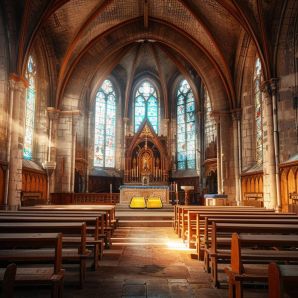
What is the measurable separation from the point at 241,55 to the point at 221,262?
1580cm

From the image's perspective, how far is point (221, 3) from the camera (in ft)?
55.8

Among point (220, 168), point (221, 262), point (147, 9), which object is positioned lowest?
point (221, 262)

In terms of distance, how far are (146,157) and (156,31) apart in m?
8.95

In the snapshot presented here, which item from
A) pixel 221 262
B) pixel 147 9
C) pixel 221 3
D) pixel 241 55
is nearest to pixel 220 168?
pixel 241 55

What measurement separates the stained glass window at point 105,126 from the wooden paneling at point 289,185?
16298mm

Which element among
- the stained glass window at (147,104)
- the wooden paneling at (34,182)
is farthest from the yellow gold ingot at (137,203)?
the stained glass window at (147,104)

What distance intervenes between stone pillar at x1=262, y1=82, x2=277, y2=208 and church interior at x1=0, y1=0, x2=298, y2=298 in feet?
0.18

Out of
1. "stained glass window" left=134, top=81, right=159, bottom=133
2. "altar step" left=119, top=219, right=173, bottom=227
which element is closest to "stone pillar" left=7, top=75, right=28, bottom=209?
"altar step" left=119, top=219, right=173, bottom=227

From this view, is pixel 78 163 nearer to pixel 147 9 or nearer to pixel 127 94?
pixel 127 94

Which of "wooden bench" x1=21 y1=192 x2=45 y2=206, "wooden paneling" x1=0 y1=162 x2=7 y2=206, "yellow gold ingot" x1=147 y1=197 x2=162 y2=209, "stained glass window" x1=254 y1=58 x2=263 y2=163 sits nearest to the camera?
"wooden paneling" x1=0 y1=162 x2=7 y2=206

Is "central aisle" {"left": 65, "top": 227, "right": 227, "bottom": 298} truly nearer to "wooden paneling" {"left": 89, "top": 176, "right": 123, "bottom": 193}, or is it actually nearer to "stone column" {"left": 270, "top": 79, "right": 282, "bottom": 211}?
"stone column" {"left": 270, "top": 79, "right": 282, "bottom": 211}

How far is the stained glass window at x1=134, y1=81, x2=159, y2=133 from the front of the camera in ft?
96.6

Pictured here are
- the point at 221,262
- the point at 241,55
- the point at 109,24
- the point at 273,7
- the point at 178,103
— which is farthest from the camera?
the point at 178,103

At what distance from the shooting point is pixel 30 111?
62.2 ft
